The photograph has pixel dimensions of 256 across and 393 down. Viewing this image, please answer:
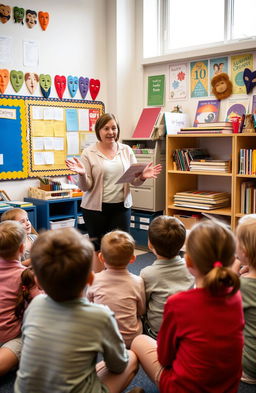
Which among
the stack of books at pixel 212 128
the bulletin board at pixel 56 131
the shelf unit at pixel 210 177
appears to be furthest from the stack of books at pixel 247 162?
the bulletin board at pixel 56 131

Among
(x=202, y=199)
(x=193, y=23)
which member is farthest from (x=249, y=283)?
(x=193, y=23)

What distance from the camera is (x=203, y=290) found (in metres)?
1.35

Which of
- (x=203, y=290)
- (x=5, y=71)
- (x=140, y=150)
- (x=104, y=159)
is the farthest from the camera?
(x=140, y=150)

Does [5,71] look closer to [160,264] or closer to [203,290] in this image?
[160,264]

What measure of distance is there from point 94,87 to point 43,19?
0.84m

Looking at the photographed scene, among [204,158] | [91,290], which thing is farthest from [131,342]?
[204,158]

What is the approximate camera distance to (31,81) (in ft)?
13.2

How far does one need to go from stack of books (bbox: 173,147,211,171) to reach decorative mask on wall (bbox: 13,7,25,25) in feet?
6.04

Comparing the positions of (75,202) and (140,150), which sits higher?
(140,150)

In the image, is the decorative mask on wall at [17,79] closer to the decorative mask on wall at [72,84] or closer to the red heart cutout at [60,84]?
the red heart cutout at [60,84]

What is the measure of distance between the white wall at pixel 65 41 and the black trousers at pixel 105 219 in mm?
1245

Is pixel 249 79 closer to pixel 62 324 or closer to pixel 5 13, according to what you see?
pixel 5 13

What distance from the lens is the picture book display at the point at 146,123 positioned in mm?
4359

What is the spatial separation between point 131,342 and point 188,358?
629 mm
